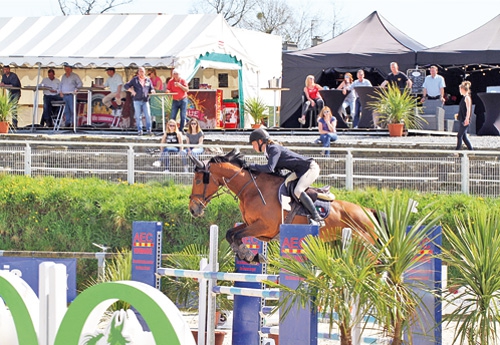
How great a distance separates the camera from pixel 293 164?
13.5 metres

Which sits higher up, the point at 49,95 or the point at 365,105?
the point at 49,95

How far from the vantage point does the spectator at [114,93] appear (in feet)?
83.7

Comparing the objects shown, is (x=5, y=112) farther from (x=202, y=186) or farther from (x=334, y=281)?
(x=334, y=281)

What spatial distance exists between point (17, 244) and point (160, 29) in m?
8.99

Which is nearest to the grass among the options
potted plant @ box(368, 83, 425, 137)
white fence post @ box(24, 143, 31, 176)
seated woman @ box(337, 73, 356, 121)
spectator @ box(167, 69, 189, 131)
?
white fence post @ box(24, 143, 31, 176)

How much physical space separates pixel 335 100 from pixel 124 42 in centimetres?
515

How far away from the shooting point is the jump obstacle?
8.85 meters

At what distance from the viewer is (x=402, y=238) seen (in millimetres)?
8984

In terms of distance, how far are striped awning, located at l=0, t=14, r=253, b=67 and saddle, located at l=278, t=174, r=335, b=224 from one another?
10921 mm

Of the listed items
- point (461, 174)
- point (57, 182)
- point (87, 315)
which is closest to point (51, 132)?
point (57, 182)

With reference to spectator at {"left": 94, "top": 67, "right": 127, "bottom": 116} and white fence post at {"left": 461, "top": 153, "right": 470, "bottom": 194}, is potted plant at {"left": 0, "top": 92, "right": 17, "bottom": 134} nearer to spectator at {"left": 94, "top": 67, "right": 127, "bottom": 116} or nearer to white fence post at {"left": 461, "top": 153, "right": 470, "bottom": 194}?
spectator at {"left": 94, "top": 67, "right": 127, "bottom": 116}

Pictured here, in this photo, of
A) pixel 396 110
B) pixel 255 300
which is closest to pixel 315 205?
pixel 255 300

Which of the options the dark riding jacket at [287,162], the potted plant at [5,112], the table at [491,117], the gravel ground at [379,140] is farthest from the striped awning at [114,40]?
the dark riding jacket at [287,162]

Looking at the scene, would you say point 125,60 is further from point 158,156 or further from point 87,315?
point 87,315
